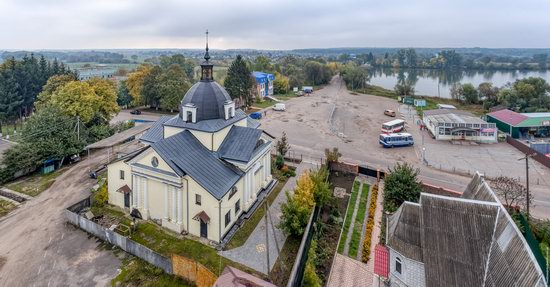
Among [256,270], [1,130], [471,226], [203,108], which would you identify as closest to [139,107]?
[1,130]

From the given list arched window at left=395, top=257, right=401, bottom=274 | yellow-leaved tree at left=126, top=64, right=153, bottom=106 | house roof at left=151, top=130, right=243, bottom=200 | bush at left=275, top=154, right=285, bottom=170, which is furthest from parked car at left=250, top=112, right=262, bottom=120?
arched window at left=395, top=257, right=401, bottom=274

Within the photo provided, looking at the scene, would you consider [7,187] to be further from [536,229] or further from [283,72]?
[283,72]

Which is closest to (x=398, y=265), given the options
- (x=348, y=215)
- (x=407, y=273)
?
(x=407, y=273)

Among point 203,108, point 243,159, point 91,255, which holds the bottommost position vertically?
point 91,255

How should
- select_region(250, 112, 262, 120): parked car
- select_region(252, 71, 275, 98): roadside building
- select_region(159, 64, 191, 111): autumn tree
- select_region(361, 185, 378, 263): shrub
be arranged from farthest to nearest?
select_region(252, 71, 275, 98): roadside building → select_region(159, 64, 191, 111): autumn tree → select_region(250, 112, 262, 120): parked car → select_region(361, 185, 378, 263): shrub

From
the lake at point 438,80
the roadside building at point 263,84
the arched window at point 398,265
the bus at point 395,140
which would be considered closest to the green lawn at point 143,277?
the arched window at point 398,265

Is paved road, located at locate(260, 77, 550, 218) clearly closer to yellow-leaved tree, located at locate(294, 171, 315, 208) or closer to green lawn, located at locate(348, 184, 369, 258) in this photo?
green lawn, located at locate(348, 184, 369, 258)

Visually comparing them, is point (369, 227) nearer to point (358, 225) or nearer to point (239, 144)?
point (358, 225)
